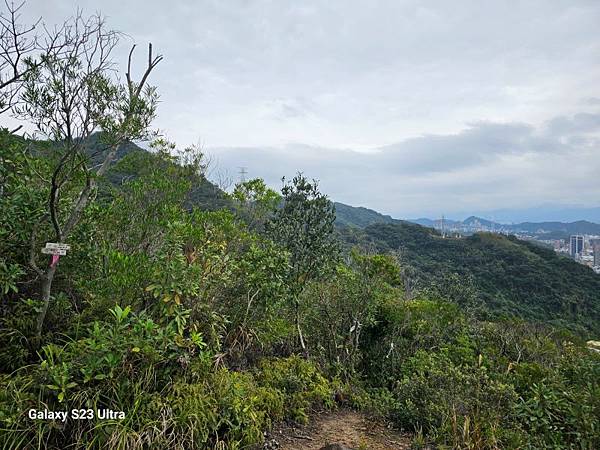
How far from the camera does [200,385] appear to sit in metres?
3.13

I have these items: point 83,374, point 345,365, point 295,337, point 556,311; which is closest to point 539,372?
point 345,365

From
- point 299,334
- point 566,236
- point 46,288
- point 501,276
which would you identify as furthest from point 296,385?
point 566,236

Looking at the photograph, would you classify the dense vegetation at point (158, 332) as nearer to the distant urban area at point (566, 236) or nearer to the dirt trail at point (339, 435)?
the dirt trail at point (339, 435)

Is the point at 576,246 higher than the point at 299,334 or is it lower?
lower

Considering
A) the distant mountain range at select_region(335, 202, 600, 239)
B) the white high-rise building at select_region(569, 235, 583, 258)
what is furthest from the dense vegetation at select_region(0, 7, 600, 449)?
the white high-rise building at select_region(569, 235, 583, 258)

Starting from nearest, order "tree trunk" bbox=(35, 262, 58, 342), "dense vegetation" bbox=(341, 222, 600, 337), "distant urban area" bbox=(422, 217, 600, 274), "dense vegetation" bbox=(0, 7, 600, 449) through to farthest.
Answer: "dense vegetation" bbox=(0, 7, 600, 449) → "tree trunk" bbox=(35, 262, 58, 342) → "dense vegetation" bbox=(341, 222, 600, 337) → "distant urban area" bbox=(422, 217, 600, 274)

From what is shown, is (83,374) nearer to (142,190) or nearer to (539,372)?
(142,190)

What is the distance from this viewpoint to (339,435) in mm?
3723

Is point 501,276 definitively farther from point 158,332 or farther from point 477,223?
point 477,223

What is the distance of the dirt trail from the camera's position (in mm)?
3473

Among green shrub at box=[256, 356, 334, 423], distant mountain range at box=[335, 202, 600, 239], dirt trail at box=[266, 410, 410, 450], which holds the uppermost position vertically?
distant mountain range at box=[335, 202, 600, 239]

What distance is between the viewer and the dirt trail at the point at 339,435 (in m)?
3.47

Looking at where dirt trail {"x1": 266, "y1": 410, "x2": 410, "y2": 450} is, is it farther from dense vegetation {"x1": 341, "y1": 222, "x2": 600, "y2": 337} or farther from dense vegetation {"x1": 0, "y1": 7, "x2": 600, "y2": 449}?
dense vegetation {"x1": 341, "y1": 222, "x2": 600, "y2": 337}

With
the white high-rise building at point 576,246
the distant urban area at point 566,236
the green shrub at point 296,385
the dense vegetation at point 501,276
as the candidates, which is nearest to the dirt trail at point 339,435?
the green shrub at point 296,385
